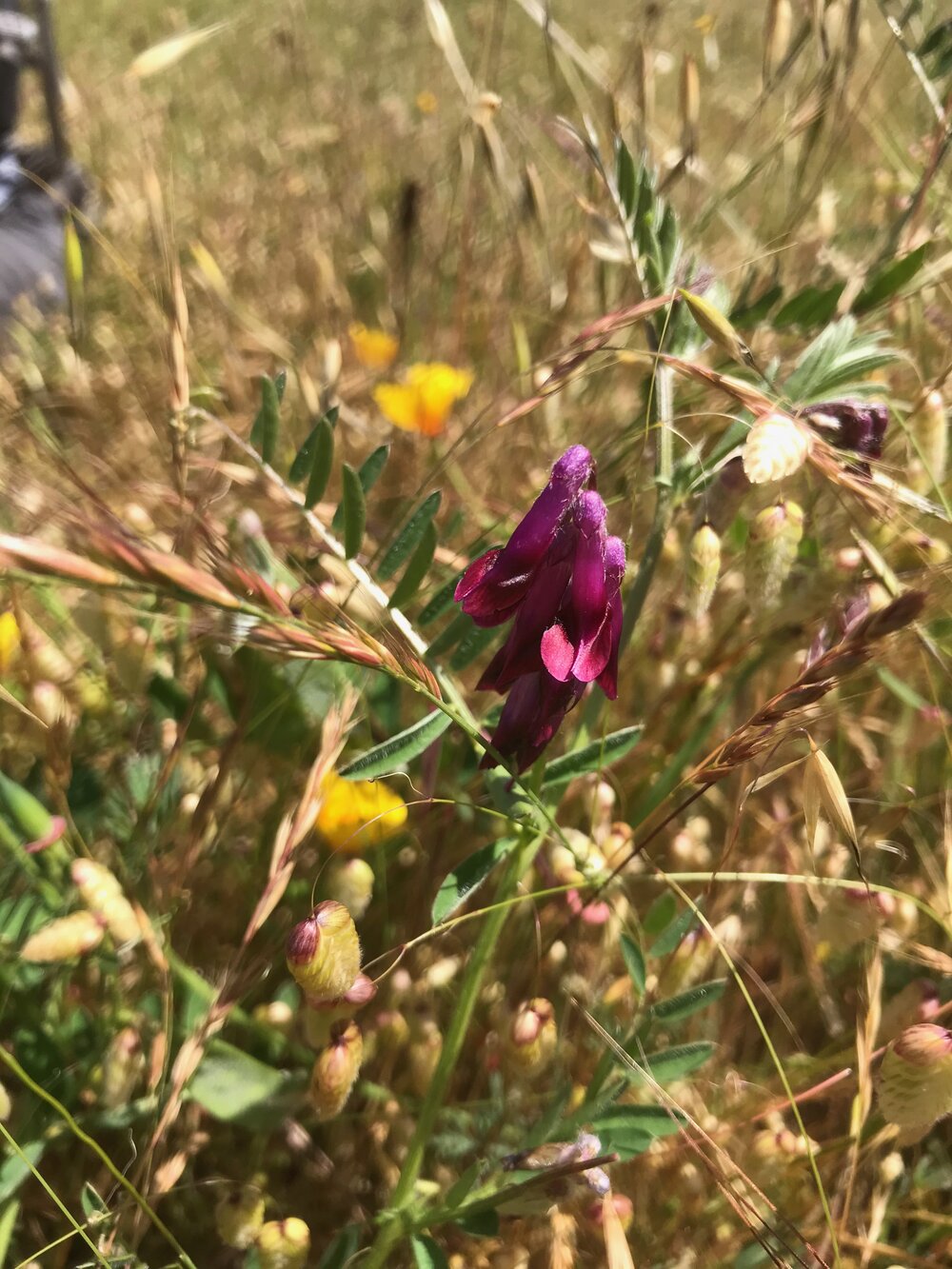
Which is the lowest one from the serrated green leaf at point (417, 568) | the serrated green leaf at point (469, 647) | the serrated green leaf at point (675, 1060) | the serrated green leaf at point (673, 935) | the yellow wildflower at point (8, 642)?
the serrated green leaf at point (675, 1060)

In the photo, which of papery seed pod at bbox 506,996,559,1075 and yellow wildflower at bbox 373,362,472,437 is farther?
yellow wildflower at bbox 373,362,472,437

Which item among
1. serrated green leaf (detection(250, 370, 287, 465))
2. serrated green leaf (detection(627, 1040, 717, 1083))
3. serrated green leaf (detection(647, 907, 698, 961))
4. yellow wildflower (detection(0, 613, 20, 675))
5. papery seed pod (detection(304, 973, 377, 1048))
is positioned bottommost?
serrated green leaf (detection(627, 1040, 717, 1083))

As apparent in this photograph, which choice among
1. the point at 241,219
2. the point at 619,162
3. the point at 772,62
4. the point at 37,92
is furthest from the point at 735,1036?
the point at 37,92

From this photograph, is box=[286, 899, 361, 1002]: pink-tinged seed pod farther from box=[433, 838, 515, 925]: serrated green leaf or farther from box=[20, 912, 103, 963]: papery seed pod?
box=[20, 912, 103, 963]: papery seed pod

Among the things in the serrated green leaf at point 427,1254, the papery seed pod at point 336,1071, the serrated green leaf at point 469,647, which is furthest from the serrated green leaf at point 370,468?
the serrated green leaf at point 427,1254

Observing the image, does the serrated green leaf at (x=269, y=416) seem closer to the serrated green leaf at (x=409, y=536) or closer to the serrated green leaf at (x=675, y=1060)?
the serrated green leaf at (x=409, y=536)

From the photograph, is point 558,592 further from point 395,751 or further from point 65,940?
point 65,940

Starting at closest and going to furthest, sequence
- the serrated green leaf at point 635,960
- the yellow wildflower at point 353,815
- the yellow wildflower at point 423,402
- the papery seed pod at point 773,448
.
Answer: the papery seed pod at point 773,448 → the serrated green leaf at point 635,960 → the yellow wildflower at point 353,815 → the yellow wildflower at point 423,402

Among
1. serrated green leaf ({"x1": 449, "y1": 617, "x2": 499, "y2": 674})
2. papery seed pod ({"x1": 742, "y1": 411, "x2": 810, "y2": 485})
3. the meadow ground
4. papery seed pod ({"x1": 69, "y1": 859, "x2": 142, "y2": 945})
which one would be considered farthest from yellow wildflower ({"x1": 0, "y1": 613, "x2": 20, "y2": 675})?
papery seed pod ({"x1": 742, "y1": 411, "x2": 810, "y2": 485})
